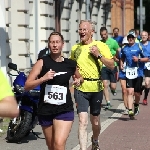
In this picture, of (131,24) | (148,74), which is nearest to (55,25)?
(148,74)

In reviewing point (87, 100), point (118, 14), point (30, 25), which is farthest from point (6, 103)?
point (118, 14)

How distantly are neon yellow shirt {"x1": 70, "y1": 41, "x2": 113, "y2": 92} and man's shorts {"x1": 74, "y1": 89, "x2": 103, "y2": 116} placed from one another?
6cm

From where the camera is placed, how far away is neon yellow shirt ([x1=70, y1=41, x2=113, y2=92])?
30.7 ft

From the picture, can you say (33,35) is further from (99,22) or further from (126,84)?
(99,22)

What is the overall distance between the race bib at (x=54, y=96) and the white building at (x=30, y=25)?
7.35 m

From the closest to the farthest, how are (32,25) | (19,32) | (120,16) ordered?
(19,32), (32,25), (120,16)

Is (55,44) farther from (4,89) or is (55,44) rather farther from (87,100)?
(4,89)

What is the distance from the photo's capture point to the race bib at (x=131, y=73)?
14.4 meters

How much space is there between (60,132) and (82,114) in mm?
1933

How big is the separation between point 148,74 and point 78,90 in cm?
848

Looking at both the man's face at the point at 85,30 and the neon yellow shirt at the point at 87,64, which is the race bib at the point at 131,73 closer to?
the neon yellow shirt at the point at 87,64

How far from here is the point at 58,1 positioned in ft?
83.7

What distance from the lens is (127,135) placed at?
11.9 metres

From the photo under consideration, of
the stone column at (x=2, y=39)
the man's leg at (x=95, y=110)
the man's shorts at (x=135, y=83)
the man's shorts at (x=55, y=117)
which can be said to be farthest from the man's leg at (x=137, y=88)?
the man's shorts at (x=55, y=117)
